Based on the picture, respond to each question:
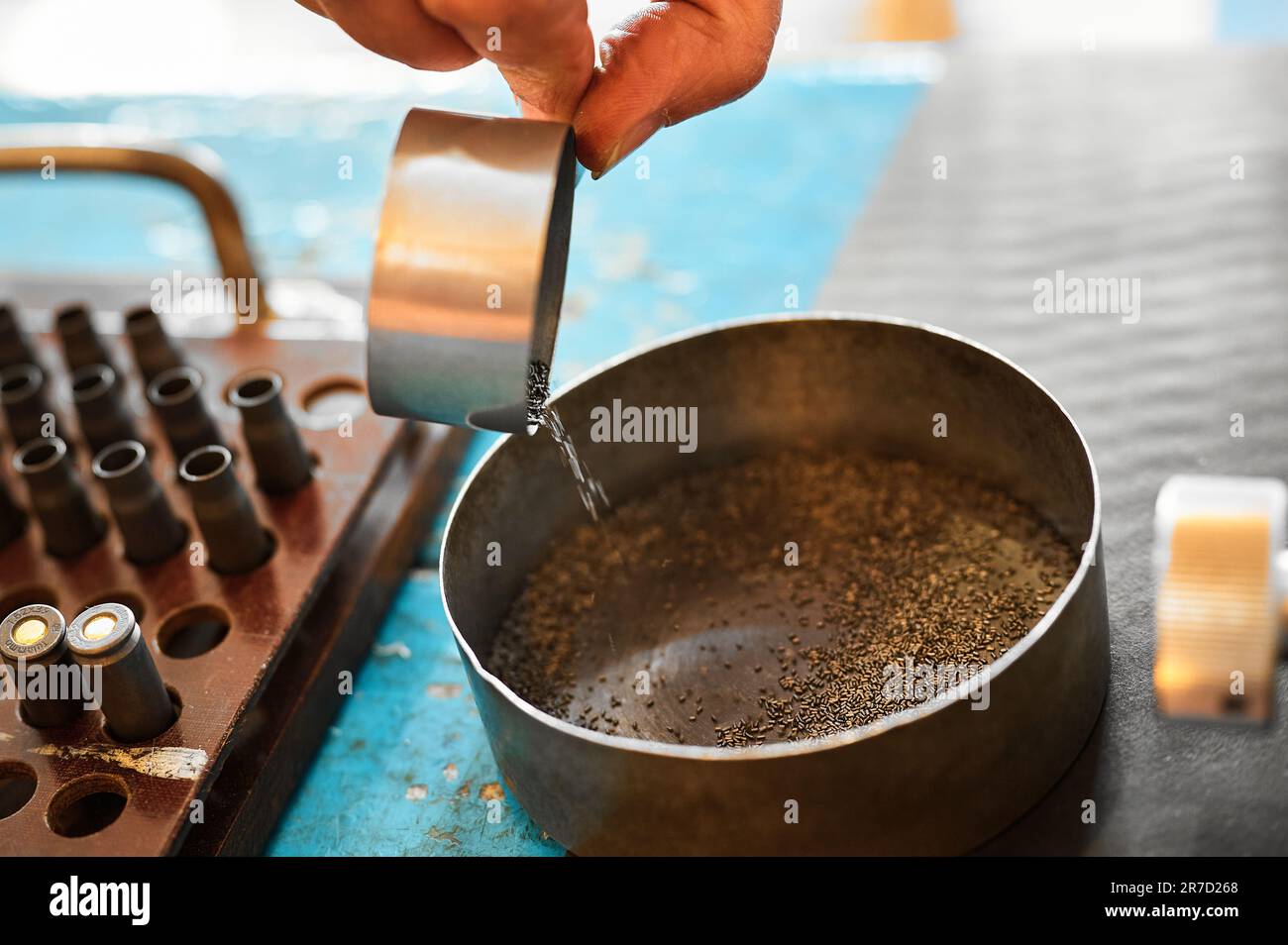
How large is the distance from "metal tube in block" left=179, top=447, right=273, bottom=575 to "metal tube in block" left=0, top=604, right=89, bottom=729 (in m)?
0.16

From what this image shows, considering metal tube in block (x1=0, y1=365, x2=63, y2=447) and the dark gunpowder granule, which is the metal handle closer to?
metal tube in block (x1=0, y1=365, x2=63, y2=447)

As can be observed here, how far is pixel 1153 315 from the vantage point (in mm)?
1382

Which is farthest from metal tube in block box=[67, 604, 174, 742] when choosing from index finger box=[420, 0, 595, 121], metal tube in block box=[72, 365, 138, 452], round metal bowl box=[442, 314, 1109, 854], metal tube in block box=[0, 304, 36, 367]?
metal tube in block box=[0, 304, 36, 367]

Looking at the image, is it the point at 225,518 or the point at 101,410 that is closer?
the point at 225,518

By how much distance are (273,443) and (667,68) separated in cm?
53

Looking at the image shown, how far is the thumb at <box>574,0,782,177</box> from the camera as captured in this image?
3.03ft

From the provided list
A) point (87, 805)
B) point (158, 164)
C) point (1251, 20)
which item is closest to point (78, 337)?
point (158, 164)

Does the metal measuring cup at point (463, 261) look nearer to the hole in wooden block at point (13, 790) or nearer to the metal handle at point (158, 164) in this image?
the hole in wooden block at point (13, 790)

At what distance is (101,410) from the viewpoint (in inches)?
49.2

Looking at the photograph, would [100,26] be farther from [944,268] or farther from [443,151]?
[443,151]

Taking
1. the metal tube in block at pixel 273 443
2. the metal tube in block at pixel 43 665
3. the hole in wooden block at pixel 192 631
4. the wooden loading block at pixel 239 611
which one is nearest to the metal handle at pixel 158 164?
the wooden loading block at pixel 239 611

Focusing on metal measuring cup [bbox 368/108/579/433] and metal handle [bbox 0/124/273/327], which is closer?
metal measuring cup [bbox 368/108/579/433]

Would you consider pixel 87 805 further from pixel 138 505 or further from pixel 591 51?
pixel 591 51
